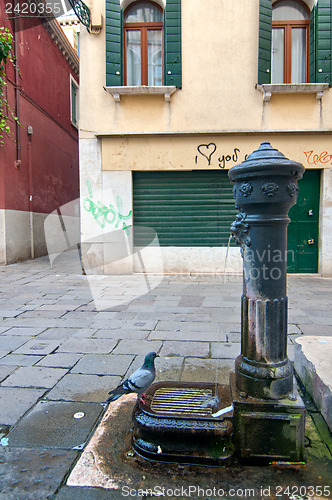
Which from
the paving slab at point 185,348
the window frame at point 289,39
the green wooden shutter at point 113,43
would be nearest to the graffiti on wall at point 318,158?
the window frame at point 289,39

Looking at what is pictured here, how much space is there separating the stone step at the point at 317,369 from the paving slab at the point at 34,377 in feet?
6.54

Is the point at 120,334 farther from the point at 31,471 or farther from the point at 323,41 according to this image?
the point at 323,41

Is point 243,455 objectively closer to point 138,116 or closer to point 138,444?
point 138,444

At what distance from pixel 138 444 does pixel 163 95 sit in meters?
7.66

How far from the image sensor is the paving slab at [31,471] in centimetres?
179

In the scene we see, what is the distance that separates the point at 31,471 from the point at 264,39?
878cm

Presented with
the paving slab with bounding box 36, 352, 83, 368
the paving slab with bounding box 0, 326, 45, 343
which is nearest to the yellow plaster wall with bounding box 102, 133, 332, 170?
the paving slab with bounding box 0, 326, 45, 343

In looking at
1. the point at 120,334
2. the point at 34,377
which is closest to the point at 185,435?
the point at 34,377

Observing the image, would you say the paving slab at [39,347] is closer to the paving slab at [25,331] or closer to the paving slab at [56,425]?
the paving slab at [25,331]

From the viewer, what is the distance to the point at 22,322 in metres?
4.79

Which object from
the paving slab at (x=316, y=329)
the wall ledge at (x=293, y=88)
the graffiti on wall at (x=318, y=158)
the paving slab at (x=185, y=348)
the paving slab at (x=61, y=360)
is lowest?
the paving slab at (x=61, y=360)

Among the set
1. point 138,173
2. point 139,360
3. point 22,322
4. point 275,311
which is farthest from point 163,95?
point 275,311

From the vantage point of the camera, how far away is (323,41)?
25.8 feet

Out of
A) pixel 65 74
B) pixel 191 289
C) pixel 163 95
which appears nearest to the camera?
pixel 191 289
